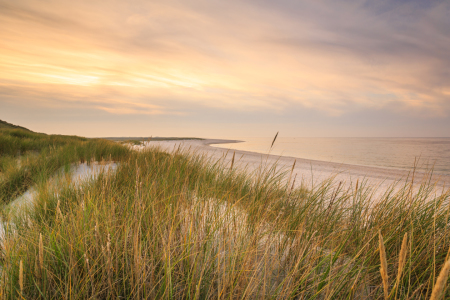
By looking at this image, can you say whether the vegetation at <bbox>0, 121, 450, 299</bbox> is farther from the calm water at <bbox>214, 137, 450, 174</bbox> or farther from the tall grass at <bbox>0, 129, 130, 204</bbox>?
the tall grass at <bbox>0, 129, 130, 204</bbox>

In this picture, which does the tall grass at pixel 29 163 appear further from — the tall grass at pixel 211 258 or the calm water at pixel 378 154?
the calm water at pixel 378 154

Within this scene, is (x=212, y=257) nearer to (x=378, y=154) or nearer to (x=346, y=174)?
(x=346, y=174)

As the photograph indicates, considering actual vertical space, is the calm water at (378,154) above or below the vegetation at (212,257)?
above

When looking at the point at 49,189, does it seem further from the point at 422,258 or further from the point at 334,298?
the point at 422,258

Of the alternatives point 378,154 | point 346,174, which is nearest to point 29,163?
point 346,174

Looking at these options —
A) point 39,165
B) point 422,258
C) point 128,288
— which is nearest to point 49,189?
point 128,288

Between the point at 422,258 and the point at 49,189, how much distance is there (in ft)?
12.4

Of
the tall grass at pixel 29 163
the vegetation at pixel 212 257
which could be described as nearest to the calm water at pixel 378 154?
the vegetation at pixel 212 257

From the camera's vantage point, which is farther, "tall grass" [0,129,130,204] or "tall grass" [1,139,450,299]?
"tall grass" [0,129,130,204]

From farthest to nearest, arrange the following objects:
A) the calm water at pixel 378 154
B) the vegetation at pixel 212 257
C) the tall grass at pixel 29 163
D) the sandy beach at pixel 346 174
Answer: the calm water at pixel 378 154 < the tall grass at pixel 29 163 < the sandy beach at pixel 346 174 < the vegetation at pixel 212 257

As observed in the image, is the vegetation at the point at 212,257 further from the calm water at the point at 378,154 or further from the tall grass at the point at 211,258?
the calm water at the point at 378,154

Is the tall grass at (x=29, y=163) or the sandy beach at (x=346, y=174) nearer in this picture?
the sandy beach at (x=346, y=174)

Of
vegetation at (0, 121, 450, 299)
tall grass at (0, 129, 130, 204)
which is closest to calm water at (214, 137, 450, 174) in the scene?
vegetation at (0, 121, 450, 299)

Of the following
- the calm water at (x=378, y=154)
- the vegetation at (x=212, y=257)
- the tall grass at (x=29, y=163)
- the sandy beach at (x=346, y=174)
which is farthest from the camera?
the calm water at (x=378, y=154)
